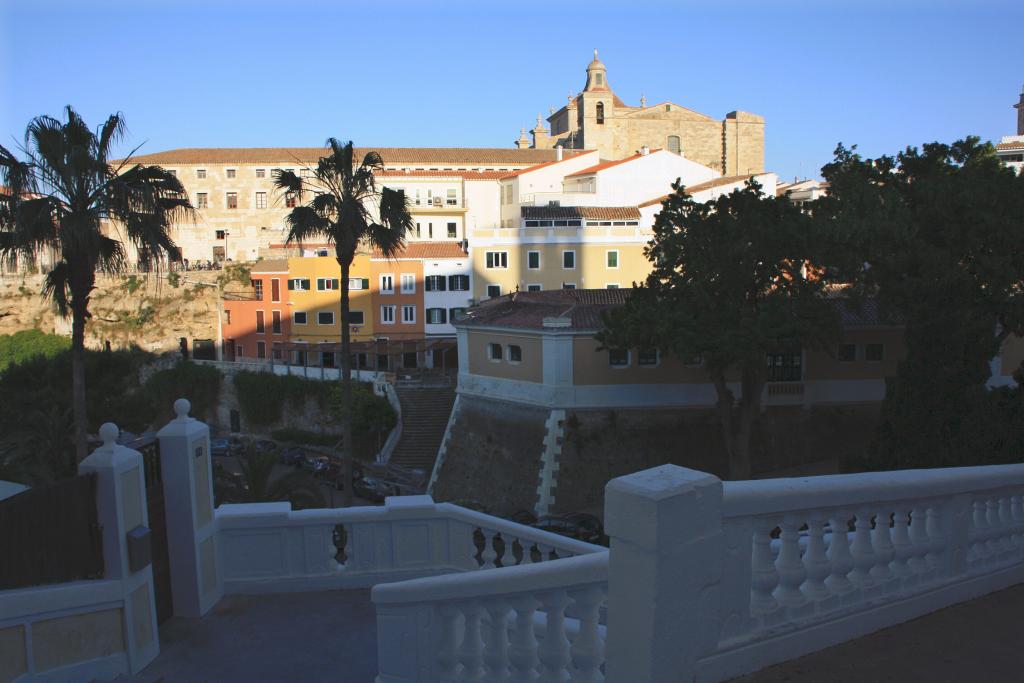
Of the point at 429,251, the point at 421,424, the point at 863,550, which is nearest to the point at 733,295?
the point at 421,424

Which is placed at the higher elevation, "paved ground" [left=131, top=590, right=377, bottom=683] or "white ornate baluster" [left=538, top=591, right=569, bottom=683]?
"white ornate baluster" [left=538, top=591, right=569, bottom=683]

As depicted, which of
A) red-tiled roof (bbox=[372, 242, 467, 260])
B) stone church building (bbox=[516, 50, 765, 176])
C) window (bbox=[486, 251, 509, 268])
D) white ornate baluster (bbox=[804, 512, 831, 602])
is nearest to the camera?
white ornate baluster (bbox=[804, 512, 831, 602])

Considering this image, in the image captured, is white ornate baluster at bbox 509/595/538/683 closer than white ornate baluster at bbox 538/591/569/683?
No

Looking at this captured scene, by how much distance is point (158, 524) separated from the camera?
8.43 meters

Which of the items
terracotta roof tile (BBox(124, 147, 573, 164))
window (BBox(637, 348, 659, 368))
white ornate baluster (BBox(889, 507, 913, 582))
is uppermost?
terracotta roof tile (BBox(124, 147, 573, 164))

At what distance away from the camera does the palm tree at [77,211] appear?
12945mm

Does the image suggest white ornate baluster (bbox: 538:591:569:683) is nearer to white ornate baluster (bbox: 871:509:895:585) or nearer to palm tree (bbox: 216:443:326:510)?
white ornate baluster (bbox: 871:509:895:585)

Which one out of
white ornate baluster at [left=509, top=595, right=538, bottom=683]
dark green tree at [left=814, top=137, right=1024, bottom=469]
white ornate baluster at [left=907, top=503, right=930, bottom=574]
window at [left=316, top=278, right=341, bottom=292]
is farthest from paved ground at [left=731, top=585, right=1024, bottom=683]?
window at [left=316, top=278, right=341, bottom=292]

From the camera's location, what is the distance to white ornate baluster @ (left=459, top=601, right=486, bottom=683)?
17.2 ft

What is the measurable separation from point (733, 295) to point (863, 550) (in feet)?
69.2

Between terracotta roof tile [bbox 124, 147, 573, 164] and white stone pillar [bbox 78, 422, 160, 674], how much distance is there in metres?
55.7

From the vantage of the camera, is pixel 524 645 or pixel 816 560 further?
pixel 524 645

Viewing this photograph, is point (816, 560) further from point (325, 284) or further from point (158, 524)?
point (325, 284)

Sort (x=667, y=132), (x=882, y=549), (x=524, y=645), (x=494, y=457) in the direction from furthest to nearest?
1. (x=667, y=132)
2. (x=494, y=457)
3. (x=882, y=549)
4. (x=524, y=645)
